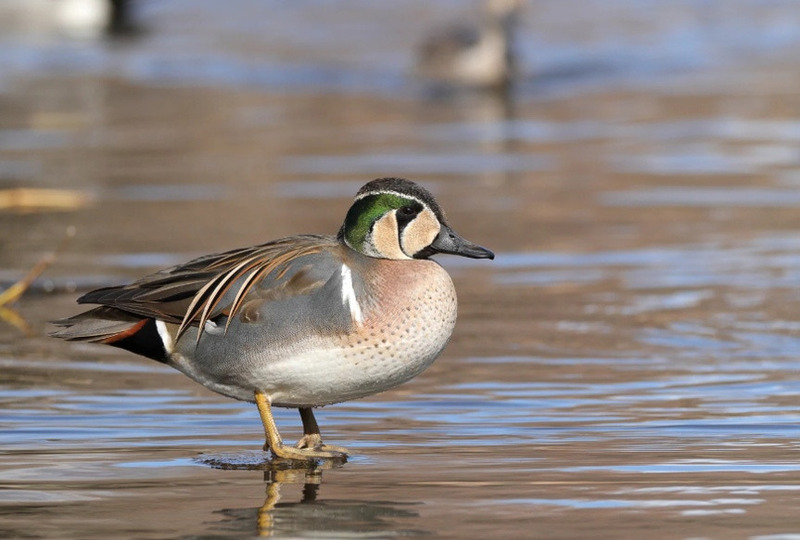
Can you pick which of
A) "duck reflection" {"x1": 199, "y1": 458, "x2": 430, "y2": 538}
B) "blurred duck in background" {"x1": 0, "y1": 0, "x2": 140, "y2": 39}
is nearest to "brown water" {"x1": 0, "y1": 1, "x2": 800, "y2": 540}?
"duck reflection" {"x1": 199, "y1": 458, "x2": 430, "y2": 538}

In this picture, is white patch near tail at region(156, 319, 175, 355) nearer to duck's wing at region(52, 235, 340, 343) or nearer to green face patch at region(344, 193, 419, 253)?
duck's wing at region(52, 235, 340, 343)

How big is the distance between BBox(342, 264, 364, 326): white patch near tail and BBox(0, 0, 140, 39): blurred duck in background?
22.1m

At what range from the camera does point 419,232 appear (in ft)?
23.0

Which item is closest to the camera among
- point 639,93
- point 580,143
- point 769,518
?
point 769,518

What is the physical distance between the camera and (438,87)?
23.2 m

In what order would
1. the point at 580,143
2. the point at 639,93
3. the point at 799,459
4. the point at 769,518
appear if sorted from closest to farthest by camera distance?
the point at 769,518 → the point at 799,459 → the point at 580,143 → the point at 639,93

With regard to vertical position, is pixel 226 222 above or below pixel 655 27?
below

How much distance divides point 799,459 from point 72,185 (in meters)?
9.44

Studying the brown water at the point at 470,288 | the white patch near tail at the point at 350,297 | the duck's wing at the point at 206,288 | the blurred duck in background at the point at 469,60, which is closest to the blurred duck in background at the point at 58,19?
the brown water at the point at 470,288

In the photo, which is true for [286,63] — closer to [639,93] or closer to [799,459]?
[639,93]

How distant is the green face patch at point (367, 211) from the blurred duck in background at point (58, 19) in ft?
71.7

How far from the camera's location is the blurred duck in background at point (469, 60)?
75.5ft

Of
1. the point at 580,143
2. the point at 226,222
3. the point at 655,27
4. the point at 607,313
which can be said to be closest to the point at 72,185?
the point at 226,222

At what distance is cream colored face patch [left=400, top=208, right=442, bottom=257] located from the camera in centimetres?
701
